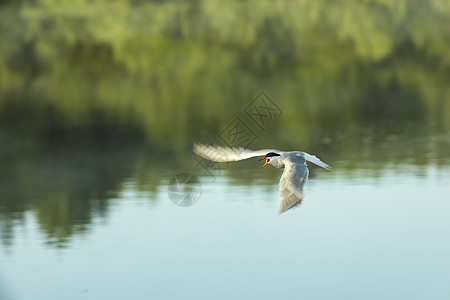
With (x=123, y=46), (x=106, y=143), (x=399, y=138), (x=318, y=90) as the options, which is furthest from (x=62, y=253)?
(x=123, y=46)

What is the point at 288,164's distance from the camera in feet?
26.1

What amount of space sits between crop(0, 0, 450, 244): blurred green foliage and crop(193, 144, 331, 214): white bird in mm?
5778

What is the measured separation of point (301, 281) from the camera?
1150 centimetres

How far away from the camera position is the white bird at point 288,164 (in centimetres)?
718

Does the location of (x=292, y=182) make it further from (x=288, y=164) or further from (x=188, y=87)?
(x=188, y=87)

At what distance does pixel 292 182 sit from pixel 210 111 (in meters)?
17.0

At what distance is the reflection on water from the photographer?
591 inches

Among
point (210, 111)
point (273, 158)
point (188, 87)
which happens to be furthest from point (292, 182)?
point (188, 87)

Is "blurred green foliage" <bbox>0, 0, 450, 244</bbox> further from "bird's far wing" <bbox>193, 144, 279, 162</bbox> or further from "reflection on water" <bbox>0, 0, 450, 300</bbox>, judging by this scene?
"bird's far wing" <bbox>193, 144, 279, 162</bbox>

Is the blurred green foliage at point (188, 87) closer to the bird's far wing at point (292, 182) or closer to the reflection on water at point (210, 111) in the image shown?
the reflection on water at point (210, 111)

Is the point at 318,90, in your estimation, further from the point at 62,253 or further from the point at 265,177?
the point at 62,253

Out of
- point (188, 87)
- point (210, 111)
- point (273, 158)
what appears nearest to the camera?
point (273, 158)

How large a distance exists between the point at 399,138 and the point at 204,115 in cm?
618

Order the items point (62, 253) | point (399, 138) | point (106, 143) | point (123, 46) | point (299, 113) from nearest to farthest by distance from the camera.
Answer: point (62, 253) → point (399, 138) → point (106, 143) → point (299, 113) → point (123, 46)
